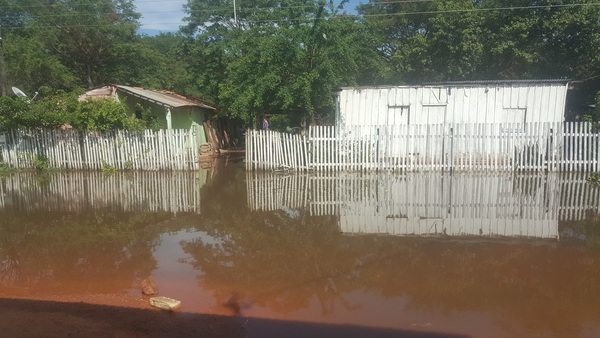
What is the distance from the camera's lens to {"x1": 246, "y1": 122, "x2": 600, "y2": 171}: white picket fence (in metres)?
13.4

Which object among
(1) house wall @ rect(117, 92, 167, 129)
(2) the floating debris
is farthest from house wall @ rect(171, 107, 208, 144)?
(2) the floating debris

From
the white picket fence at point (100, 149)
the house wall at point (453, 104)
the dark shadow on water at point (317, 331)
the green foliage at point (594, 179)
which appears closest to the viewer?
the dark shadow on water at point (317, 331)

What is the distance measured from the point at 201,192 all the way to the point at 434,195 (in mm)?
6174

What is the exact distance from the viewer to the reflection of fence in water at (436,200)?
819 centimetres

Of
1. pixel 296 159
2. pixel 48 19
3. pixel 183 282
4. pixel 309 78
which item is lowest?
pixel 183 282

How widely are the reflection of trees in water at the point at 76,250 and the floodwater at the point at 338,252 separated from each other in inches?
1.4

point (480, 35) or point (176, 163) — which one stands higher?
point (480, 35)

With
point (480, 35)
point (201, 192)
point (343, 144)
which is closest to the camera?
point (201, 192)

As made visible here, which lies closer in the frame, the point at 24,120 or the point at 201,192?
the point at 201,192

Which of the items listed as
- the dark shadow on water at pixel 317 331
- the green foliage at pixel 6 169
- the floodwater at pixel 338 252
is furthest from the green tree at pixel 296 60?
the dark shadow on water at pixel 317 331

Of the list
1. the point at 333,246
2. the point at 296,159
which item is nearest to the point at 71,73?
the point at 296,159

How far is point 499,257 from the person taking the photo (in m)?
6.45

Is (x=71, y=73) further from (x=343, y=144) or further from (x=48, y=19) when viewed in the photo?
(x=343, y=144)

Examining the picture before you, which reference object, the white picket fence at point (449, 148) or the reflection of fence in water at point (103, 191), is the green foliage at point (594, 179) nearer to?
the white picket fence at point (449, 148)
